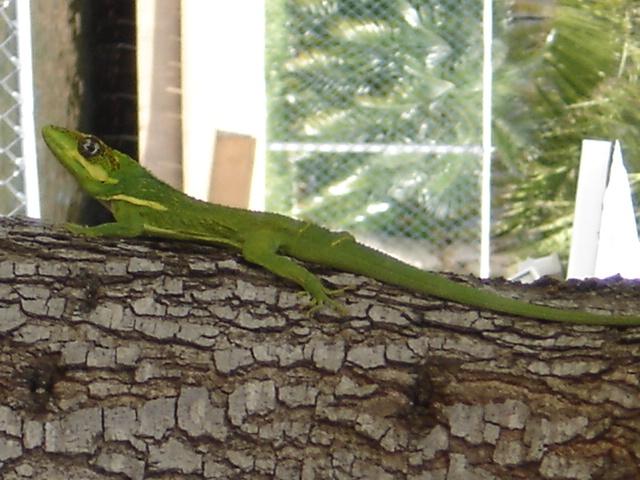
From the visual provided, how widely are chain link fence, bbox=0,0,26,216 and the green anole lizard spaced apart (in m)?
1.38

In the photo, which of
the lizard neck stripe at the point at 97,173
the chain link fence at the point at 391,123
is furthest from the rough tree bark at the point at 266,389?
the chain link fence at the point at 391,123

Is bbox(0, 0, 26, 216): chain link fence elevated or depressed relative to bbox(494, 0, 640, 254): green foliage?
depressed

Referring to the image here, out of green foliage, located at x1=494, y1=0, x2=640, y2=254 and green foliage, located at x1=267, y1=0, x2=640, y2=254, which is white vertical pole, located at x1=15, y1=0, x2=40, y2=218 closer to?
green foliage, located at x1=267, y1=0, x2=640, y2=254

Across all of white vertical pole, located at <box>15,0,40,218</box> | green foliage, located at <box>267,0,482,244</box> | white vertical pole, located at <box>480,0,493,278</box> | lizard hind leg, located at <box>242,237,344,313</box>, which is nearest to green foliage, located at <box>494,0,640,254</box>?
green foliage, located at <box>267,0,482,244</box>

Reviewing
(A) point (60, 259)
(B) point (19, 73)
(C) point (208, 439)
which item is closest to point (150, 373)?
(C) point (208, 439)

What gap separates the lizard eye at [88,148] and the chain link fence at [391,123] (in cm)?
410

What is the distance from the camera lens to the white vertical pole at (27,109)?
3221 millimetres

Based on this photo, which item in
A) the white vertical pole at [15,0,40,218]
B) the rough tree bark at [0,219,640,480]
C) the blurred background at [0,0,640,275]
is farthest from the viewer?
the blurred background at [0,0,640,275]

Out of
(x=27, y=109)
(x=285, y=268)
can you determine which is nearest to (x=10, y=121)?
(x=27, y=109)

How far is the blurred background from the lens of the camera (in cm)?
379

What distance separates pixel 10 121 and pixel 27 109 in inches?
2.9

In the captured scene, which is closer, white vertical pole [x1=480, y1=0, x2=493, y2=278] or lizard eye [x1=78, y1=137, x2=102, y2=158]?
lizard eye [x1=78, y1=137, x2=102, y2=158]

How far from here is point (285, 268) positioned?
161 centimetres

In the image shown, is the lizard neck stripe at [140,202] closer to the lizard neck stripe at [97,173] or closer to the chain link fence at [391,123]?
the lizard neck stripe at [97,173]
